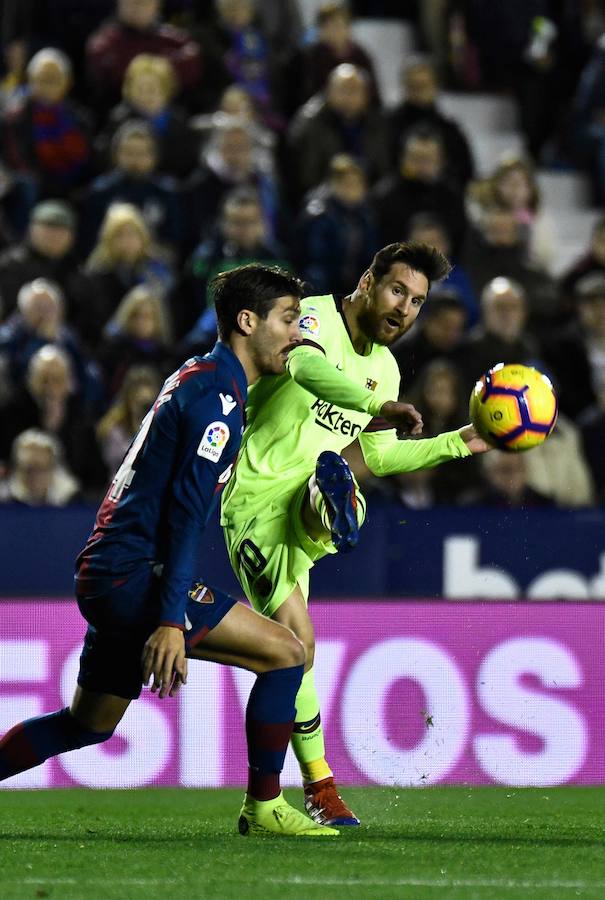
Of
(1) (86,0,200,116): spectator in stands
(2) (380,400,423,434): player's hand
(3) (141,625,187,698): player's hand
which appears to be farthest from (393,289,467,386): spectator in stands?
(3) (141,625,187,698): player's hand

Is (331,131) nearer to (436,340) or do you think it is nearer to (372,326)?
(436,340)

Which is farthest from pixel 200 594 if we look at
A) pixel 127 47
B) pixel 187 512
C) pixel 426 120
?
pixel 426 120

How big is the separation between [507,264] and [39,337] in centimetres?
330

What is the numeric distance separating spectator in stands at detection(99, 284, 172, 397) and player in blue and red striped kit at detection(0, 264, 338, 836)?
4.52 metres

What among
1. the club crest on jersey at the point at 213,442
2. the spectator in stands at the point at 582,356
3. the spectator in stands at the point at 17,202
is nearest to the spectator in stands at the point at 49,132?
the spectator in stands at the point at 17,202

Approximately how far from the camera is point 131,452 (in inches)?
237

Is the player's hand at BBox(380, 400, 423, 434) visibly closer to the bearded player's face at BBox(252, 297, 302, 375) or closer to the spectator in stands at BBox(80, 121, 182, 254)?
the bearded player's face at BBox(252, 297, 302, 375)

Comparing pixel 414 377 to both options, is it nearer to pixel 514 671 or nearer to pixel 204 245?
pixel 204 245

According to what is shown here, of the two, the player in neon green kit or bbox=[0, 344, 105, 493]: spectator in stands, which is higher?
the player in neon green kit

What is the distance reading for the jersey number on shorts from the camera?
6.93 meters

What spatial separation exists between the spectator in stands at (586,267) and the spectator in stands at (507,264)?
0.16 metres

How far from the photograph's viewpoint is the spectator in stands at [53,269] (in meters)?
11.1

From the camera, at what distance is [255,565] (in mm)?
6930

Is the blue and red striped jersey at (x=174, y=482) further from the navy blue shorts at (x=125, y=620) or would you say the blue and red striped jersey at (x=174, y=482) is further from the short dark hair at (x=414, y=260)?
the short dark hair at (x=414, y=260)
